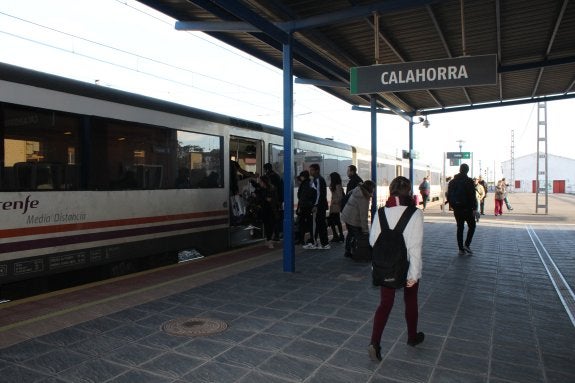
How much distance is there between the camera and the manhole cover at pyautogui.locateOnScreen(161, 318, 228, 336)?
14.5ft

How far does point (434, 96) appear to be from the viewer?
43.7 feet

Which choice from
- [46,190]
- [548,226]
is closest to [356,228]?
[46,190]

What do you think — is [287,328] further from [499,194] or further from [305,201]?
[499,194]

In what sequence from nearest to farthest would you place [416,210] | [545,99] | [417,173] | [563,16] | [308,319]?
1. [416,210]
2. [308,319]
3. [563,16]
4. [545,99]
5. [417,173]

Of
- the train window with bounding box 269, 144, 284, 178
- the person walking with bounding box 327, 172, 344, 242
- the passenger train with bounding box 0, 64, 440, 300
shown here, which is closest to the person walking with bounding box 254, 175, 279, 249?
the passenger train with bounding box 0, 64, 440, 300

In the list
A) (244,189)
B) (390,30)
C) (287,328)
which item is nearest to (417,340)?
(287,328)

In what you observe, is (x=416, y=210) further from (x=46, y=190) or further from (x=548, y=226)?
(x=548, y=226)

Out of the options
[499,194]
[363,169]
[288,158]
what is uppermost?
[363,169]

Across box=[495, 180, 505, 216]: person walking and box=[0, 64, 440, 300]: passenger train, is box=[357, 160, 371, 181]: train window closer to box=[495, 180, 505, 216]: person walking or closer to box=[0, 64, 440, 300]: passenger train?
box=[495, 180, 505, 216]: person walking

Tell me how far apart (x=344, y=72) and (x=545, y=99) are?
6.59 m

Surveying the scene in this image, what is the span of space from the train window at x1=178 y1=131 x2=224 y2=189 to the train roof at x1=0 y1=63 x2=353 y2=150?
415 millimetres

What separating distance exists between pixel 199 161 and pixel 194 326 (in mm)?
4413

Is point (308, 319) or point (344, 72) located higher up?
point (344, 72)

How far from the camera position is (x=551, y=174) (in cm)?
9062
